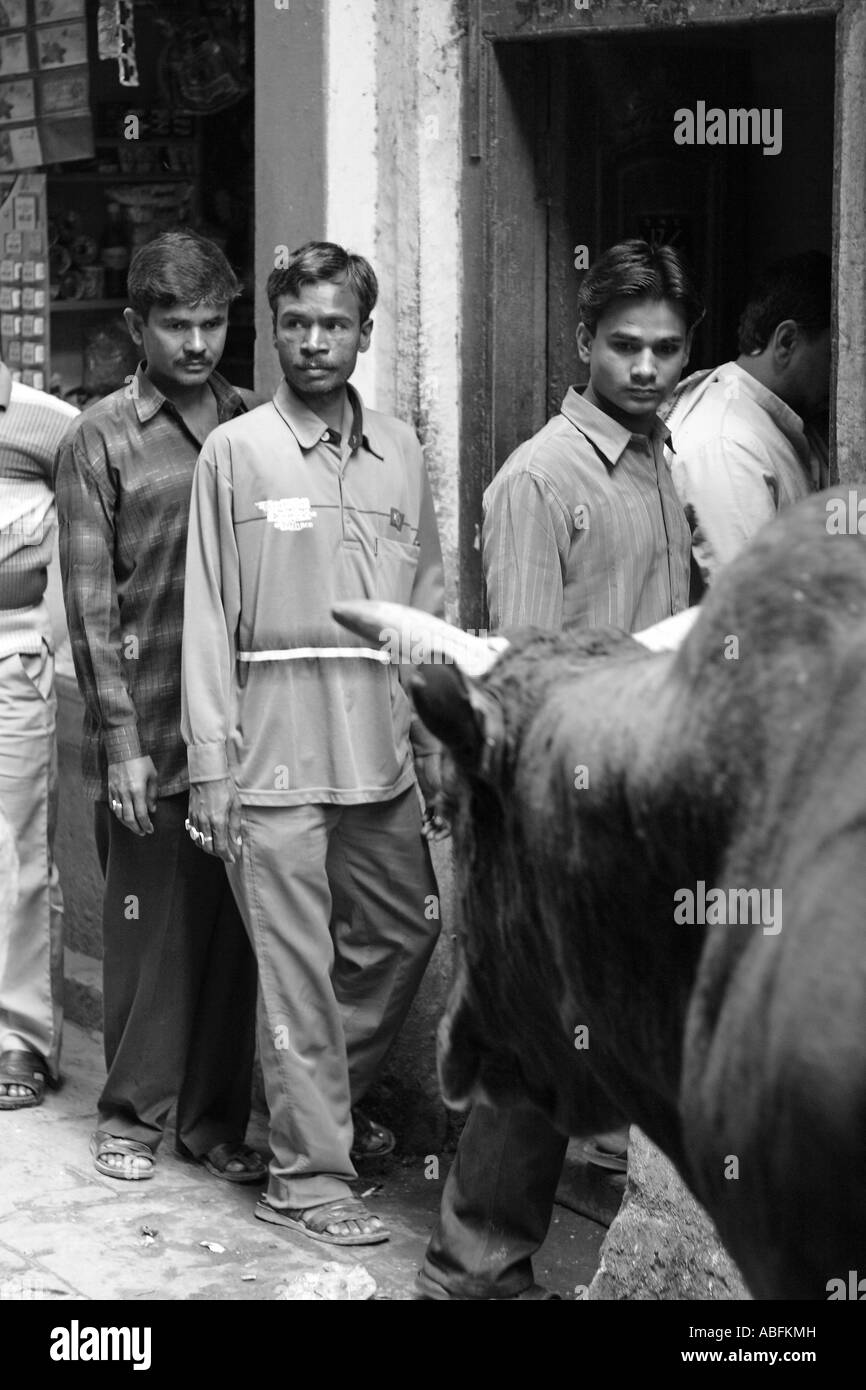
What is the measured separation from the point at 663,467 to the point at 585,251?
1147mm

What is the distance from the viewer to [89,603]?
488 cm

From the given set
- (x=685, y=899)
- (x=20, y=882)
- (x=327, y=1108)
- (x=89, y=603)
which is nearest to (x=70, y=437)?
(x=89, y=603)

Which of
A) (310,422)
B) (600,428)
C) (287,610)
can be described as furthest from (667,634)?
(310,422)

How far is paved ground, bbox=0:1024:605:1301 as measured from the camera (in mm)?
4414

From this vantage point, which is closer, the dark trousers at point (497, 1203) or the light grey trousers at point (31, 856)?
the dark trousers at point (497, 1203)

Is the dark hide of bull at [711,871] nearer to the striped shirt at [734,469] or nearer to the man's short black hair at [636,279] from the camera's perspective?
the man's short black hair at [636,279]

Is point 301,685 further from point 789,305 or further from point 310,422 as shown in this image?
point 789,305

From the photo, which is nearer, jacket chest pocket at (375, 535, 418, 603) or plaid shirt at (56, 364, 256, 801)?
jacket chest pocket at (375, 535, 418, 603)

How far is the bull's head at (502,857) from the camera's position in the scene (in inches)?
72.6

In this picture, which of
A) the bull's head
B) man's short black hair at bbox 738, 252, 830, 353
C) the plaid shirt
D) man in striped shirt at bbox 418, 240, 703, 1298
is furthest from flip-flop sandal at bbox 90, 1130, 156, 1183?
the bull's head

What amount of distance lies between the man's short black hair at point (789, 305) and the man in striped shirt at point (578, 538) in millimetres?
494

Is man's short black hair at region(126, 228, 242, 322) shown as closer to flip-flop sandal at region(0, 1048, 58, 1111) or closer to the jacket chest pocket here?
the jacket chest pocket

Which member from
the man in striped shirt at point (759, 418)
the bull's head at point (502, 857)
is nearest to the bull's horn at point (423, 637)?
the bull's head at point (502, 857)

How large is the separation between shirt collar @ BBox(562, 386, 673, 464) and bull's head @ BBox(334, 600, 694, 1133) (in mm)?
2085
